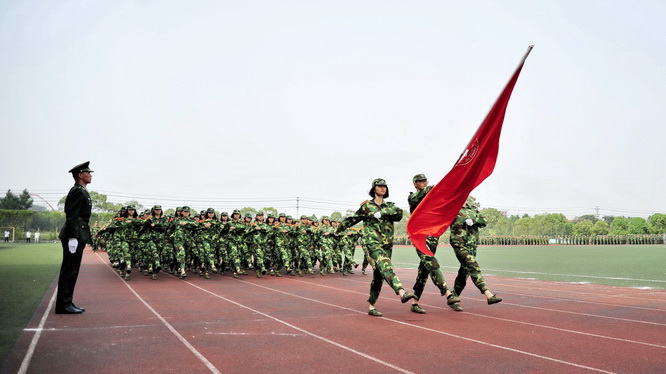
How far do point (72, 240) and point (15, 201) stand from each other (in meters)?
99.8

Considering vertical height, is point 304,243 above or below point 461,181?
below

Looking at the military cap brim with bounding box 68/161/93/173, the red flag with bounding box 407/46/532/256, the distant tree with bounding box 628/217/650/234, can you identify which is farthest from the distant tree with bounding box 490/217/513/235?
the military cap brim with bounding box 68/161/93/173

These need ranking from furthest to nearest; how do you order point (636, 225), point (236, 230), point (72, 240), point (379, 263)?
point (636, 225) < point (236, 230) < point (72, 240) < point (379, 263)

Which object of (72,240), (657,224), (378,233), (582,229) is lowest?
(72,240)

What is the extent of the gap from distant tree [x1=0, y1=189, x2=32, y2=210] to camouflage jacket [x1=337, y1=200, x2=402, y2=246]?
101 metres

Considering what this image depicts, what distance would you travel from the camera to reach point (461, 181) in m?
7.80

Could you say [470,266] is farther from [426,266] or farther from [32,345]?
[32,345]

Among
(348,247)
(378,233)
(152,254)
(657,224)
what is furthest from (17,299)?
(657,224)

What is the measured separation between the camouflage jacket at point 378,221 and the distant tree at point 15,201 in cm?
10095

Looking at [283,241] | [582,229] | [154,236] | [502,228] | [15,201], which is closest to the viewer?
[154,236]

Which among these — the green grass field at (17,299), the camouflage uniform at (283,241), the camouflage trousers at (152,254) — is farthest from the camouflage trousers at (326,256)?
the green grass field at (17,299)

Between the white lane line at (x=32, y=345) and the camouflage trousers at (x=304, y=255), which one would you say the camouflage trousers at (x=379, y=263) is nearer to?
the white lane line at (x=32, y=345)

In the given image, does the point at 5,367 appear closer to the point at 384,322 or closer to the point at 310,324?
the point at 310,324

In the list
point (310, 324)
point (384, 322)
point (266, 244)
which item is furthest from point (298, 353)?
point (266, 244)
